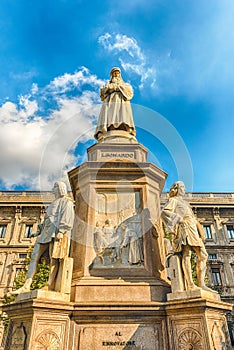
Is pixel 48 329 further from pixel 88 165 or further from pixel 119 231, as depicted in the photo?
pixel 88 165

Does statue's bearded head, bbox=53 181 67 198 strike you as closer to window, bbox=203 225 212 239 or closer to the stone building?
the stone building

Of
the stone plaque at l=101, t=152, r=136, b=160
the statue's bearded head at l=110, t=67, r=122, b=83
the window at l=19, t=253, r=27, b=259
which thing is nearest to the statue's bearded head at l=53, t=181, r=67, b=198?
the stone plaque at l=101, t=152, r=136, b=160

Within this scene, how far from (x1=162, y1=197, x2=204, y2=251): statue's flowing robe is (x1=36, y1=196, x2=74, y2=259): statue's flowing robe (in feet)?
6.86

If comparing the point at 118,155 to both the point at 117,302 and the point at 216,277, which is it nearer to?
the point at 117,302

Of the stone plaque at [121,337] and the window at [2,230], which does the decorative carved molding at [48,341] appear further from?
the window at [2,230]

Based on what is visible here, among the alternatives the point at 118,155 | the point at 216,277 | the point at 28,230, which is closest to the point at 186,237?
the point at 118,155

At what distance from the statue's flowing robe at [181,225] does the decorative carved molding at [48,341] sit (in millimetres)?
2809

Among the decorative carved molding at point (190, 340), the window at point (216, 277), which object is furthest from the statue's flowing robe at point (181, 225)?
the window at point (216, 277)

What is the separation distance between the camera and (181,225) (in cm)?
584

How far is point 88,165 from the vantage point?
23.9ft

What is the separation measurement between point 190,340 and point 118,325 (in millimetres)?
1258

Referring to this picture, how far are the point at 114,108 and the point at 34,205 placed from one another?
75.4 ft

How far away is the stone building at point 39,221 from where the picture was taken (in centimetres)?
2719

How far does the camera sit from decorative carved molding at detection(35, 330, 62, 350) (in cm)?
454
